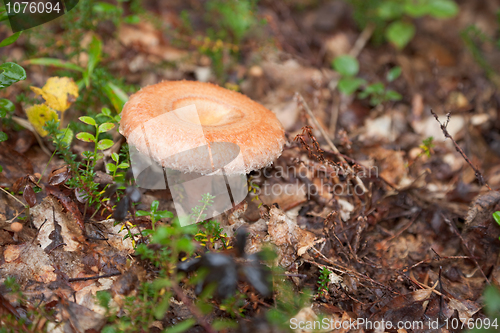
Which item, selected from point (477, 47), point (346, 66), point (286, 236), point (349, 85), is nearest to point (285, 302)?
point (286, 236)

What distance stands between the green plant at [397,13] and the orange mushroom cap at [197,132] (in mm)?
4097

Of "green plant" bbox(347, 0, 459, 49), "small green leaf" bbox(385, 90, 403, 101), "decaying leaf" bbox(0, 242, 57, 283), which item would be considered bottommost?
"decaying leaf" bbox(0, 242, 57, 283)

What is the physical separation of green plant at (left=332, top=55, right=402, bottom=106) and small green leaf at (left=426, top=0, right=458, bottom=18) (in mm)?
1351

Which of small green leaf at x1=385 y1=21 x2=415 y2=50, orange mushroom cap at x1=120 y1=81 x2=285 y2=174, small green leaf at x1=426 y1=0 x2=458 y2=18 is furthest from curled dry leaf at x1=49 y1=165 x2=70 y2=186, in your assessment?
small green leaf at x1=426 y1=0 x2=458 y2=18

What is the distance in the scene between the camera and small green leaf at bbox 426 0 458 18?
18.0 ft

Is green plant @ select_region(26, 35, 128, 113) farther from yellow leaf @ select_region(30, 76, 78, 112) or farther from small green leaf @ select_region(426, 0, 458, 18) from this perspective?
small green leaf @ select_region(426, 0, 458, 18)

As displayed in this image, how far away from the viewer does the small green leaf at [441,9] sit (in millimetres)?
5477

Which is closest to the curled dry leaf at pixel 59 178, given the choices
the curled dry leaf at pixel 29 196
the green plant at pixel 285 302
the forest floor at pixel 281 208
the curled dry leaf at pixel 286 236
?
the forest floor at pixel 281 208

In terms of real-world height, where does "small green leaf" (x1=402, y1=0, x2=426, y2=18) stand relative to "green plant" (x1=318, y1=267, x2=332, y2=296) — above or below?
above

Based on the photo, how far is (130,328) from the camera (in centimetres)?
212

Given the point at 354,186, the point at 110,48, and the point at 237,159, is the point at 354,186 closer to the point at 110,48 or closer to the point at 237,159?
the point at 237,159

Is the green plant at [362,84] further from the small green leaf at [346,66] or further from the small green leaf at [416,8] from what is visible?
the small green leaf at [416,8]

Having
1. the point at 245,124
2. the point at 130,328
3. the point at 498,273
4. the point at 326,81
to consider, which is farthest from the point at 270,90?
the point at 130,328

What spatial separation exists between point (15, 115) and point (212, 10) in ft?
13.2
